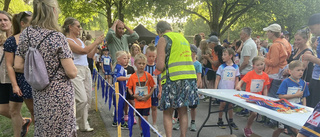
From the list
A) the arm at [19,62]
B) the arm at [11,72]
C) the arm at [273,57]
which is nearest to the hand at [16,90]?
the arm at [11,72]

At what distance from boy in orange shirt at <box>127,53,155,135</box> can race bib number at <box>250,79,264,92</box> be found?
1.88 metres

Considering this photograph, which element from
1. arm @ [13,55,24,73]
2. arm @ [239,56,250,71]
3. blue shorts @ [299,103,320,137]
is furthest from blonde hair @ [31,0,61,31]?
arm @ [239,56,250,71]

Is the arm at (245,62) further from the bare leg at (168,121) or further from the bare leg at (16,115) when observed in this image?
the bare leg at (16,115)

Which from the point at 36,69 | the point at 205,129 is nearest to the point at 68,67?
the point at 36,69

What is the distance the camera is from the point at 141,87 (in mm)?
3904

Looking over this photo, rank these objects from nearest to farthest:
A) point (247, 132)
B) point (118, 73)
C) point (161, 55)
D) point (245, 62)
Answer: point (161, 55)
point (247, 132)
point (118, 73)
point (245, 62)

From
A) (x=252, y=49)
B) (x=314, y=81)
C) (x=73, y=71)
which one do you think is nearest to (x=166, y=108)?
(x=73, y=71)

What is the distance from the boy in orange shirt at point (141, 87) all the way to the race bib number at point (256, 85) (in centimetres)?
188

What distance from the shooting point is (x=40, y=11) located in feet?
7.07

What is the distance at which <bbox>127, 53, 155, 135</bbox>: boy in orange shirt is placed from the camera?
3908mm

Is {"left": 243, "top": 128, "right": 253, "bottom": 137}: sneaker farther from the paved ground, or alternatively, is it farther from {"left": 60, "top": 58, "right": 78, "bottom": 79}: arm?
{"left": 60, "top": 58, "right": 78, "bottom": 79}: arm

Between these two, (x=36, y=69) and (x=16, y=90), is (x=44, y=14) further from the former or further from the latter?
(x=16, y=90)

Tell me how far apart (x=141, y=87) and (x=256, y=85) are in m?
2.17

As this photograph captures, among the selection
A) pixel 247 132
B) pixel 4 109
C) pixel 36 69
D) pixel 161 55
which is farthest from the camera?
pixel 247 132
